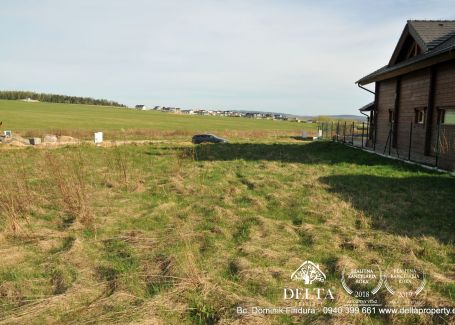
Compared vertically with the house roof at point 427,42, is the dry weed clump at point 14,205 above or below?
below

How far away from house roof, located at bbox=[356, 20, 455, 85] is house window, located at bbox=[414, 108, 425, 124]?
5.55ft

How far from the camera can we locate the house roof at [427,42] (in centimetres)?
1266

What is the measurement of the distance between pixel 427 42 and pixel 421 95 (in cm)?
204

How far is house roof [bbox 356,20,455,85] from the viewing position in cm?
1266

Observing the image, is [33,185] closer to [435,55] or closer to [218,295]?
[218,295]

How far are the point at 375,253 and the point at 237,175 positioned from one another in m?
7.20

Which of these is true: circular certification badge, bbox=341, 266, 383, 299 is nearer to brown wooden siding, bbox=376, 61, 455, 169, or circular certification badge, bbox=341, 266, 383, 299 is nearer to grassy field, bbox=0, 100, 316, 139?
brown wooden siding, bbox=376, 61, 455, 169

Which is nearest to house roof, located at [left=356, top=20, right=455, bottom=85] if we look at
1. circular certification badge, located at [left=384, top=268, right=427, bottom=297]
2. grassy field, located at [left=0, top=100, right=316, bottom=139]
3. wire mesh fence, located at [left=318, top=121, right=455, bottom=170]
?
wire mesh fence, located at [left=318, top=121, right=455, bottom=170]

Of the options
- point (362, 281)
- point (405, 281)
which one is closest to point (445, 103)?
point (405, 281)

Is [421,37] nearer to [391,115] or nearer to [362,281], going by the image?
[391,115]

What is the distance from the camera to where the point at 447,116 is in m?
12.9

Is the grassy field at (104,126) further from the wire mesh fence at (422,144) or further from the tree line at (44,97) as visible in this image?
the tree line at (44,97)

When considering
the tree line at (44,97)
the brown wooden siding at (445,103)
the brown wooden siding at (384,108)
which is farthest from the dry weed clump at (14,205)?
the tree line at (44,97)

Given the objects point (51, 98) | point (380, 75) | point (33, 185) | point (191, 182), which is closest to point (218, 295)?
point (191, 182)
